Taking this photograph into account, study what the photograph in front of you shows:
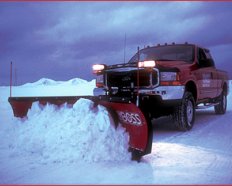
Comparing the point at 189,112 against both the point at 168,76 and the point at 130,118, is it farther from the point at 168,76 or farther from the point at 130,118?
the point at 130,118

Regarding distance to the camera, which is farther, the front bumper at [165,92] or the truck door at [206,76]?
the truck door at [206,76]

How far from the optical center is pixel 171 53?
6.86 metres

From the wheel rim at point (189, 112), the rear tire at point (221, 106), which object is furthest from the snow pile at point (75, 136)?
the rear tire at point (221, 106)

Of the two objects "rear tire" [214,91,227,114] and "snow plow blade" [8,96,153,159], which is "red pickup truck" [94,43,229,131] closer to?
"snow plow blade" [8,96,153,159]

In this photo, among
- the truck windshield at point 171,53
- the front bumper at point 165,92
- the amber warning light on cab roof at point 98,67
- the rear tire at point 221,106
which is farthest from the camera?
the rear tire at point 221,106

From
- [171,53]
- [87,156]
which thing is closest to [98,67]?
[171,53]

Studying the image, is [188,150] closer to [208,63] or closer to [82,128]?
[82,128]

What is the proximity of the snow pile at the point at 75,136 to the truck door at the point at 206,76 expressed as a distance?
10.8 ft

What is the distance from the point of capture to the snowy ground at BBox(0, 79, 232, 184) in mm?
3252

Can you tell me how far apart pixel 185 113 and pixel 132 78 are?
1.33 metres

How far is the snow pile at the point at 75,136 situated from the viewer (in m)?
3.80

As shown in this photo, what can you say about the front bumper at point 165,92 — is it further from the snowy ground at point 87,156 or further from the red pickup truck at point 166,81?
the snowy ground at point 87,156

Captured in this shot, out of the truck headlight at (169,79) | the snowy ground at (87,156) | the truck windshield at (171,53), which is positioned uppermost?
the truck windshield at (171,53)

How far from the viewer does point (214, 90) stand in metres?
7.91
